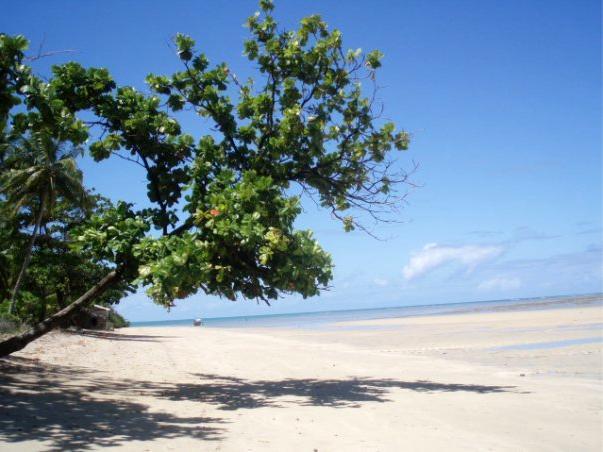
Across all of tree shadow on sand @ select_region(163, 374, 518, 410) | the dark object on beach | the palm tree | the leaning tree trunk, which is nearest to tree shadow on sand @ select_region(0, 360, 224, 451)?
the leaning tree trunk

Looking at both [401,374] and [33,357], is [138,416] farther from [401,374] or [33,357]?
[33,357]

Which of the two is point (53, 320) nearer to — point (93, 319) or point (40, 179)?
point (40, 179)

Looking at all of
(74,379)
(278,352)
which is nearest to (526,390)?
(74,379)

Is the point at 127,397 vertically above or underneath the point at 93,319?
underneath

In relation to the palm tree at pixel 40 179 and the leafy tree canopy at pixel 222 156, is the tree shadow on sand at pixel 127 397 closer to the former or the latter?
the leafy tree canopy at pixel 222 156

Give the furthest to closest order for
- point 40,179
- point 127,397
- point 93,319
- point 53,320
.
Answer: point 93,319 → point 40,179 → point 53,320 → point 127,397

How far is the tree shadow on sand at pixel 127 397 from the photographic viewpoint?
6301 millimetres

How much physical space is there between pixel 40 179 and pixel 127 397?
18284 millimetres

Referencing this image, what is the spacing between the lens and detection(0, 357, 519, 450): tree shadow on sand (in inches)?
248

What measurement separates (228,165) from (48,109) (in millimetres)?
4088

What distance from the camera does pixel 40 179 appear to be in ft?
79.2

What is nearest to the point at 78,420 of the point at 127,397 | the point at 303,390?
the point at 127,397

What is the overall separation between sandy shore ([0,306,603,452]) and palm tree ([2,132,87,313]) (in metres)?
10.5

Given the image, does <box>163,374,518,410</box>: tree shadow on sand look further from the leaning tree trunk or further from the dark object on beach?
the dark object on beach
